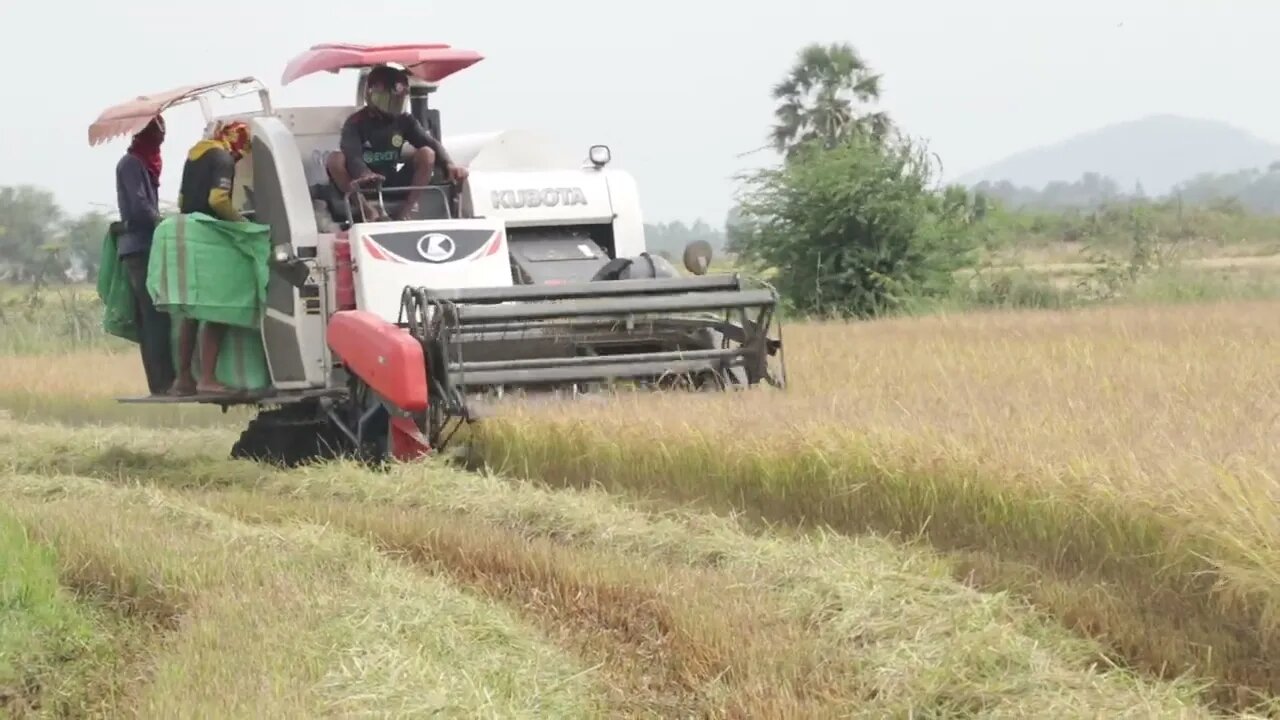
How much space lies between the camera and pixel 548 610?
5.81m

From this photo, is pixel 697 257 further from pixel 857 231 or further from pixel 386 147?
pixel 857 231

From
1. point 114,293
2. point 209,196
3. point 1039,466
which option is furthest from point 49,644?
point 114,293

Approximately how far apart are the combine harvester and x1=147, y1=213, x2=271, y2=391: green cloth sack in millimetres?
126

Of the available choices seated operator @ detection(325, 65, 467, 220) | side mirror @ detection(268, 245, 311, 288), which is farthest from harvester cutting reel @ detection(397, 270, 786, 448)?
seated operator @ detection(325, 65, 467, 220)

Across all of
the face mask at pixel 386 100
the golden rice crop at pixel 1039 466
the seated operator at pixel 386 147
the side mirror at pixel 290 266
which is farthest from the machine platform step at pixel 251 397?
the face mask at pixel 386 100

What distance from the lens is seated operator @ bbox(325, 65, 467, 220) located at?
10320 millimetres

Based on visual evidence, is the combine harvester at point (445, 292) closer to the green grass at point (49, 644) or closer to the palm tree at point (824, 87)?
the green grass at point (49, 644)

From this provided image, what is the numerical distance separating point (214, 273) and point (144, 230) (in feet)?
2.51

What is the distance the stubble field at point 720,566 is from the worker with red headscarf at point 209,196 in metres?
1.42

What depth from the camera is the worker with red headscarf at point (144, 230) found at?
1070 centimetres

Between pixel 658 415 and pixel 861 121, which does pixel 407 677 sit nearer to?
pixel 658 415

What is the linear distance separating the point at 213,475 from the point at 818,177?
15.7 m

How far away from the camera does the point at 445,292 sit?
9070 mm

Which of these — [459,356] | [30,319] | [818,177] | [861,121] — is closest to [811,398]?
[459,356]
